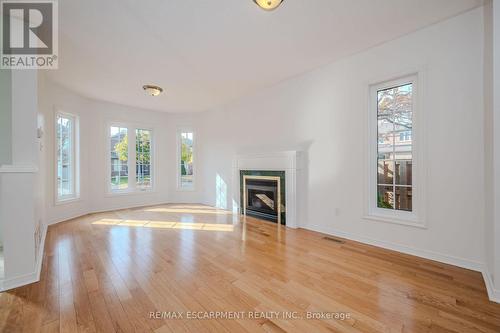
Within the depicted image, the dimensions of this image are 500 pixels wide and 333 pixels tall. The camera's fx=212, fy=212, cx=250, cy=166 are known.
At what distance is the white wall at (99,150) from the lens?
13.9 feet

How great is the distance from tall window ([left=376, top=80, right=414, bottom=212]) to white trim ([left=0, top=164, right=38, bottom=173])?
4276mm

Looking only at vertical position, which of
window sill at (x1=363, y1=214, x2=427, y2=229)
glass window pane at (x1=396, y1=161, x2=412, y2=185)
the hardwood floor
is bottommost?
the hardwood floor

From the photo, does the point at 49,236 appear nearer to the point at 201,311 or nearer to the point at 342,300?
the point at 201,311

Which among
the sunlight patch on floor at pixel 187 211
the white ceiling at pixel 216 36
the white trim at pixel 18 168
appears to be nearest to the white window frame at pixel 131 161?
the sunlight patch on floor at pixel 187 211

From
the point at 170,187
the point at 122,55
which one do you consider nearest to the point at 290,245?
the point at 122,55

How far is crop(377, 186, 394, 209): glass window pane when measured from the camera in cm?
307

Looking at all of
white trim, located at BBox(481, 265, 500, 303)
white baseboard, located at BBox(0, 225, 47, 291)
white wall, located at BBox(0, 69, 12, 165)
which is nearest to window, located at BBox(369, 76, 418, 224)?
white trim, located at BBox(481, 265, 500, 303)

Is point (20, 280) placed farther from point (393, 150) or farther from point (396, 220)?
point (393, 150)

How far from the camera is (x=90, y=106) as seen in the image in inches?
207

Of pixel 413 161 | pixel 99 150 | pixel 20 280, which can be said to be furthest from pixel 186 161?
pixel 413 161

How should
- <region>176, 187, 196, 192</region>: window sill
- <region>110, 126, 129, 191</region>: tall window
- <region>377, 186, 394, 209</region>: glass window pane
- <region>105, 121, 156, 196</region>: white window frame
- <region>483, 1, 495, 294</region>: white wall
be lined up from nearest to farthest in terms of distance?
<region>483, 1, 495, 294</region>: white wall
<region>377, 186, 394, 209</region>: glass window pane
<region>105, 121, 156, 196</region>: white window frame
<region>110, 126, 129, 191</region>: tall window
<region>176, 187, 196, 192</region>: window sill

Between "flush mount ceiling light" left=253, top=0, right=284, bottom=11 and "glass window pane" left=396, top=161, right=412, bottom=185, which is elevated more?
"flush mount ceiling light" left=253, top=0, right=284, bottom=11

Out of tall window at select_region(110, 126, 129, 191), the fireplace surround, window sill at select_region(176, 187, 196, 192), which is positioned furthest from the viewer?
window sill at select_region(176, 187, 196, 192)

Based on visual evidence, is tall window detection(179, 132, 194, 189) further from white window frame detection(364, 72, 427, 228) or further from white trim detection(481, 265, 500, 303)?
white trim detection(481, 265, 500, 303)
